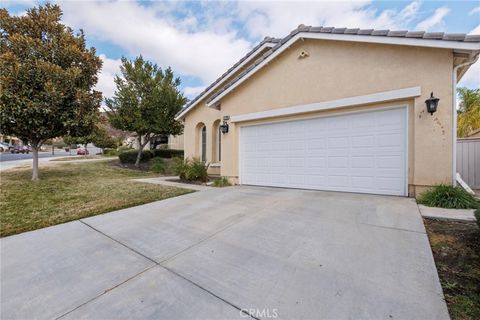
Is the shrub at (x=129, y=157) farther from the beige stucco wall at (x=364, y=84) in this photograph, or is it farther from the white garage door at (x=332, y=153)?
the white garage door at (x=332, y=153)

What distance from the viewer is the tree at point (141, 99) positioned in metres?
14.0

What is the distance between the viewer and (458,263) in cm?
246

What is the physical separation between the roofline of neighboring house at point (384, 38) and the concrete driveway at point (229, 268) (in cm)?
365

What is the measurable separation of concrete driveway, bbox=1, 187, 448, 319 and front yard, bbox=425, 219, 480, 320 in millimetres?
108

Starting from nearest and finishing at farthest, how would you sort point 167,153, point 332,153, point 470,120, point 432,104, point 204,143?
point 432,104 → point 332,153 → point 204,143 → point 470,120 → point 167,153

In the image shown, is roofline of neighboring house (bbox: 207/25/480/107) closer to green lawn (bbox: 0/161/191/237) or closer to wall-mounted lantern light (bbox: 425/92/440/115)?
wall-mounted lantern light (bbox: 425/92/440/115)

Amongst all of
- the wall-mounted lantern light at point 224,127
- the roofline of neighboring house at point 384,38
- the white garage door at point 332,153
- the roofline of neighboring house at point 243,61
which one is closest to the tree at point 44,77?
the roofline of neighboring house at point 243,61

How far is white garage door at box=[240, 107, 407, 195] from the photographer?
547 cm

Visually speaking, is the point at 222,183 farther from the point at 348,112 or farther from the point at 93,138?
the point at 93,138

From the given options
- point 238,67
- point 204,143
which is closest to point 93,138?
point 204,143

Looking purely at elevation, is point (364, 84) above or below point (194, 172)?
above

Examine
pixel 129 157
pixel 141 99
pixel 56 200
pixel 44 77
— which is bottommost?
pixel 56 200

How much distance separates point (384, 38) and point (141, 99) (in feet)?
45.0

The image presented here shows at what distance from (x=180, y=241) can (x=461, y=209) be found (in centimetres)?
542
